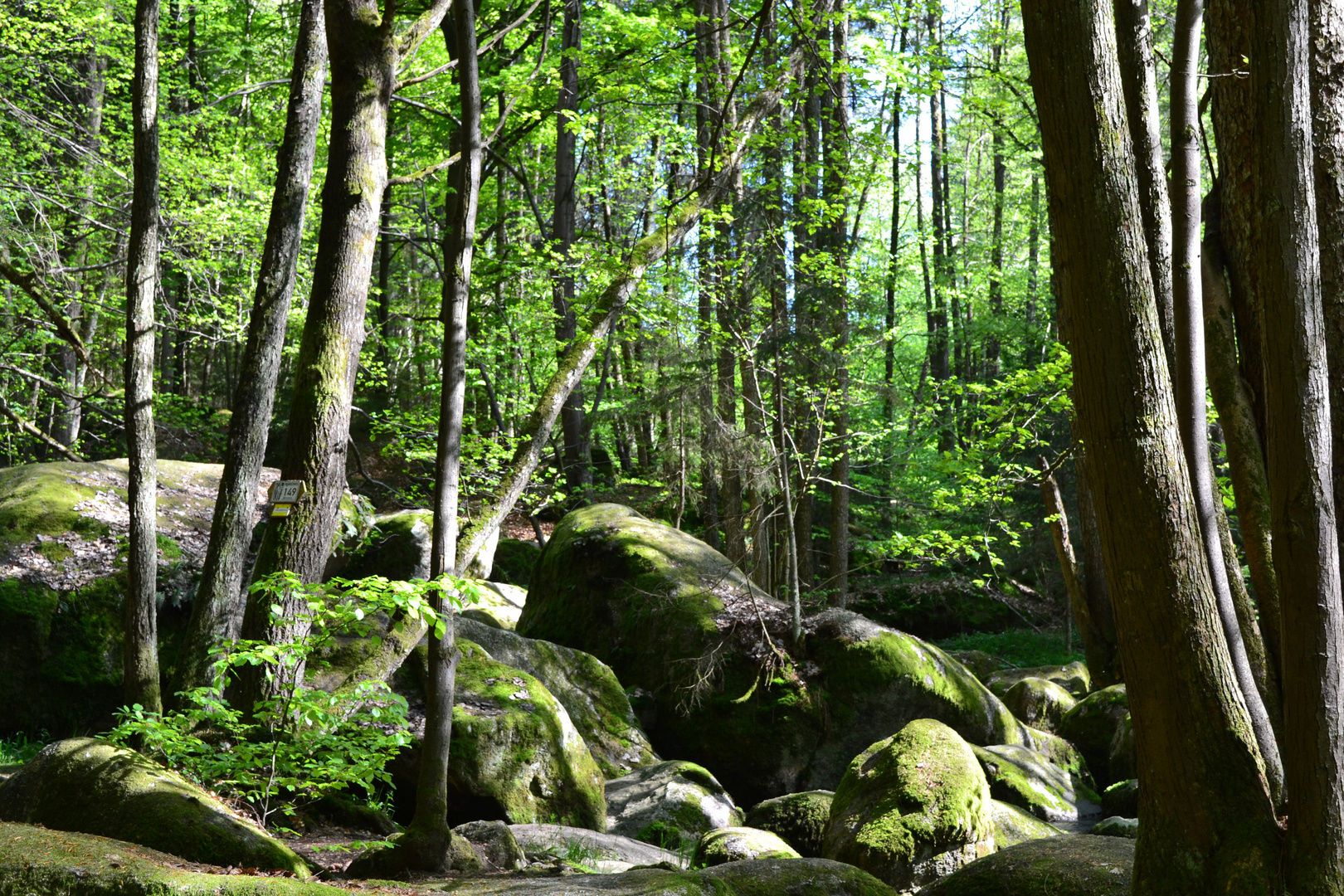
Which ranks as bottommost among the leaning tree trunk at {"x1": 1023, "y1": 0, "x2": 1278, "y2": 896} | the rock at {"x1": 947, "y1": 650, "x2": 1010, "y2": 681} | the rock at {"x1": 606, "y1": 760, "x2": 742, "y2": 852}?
the rock at {"x1": 947, "y1": 650, "x2": 1010, "y2": 681}

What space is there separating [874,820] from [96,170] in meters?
11.4

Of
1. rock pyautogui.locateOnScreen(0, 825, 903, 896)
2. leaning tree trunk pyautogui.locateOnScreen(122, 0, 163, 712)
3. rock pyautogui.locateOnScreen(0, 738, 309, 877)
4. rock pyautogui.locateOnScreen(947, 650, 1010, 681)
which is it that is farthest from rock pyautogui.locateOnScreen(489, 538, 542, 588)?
rock pyautogui.locateOnScreen(0, 825, 903, 896)

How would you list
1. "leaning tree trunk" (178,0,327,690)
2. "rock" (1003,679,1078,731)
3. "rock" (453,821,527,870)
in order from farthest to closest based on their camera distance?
"rock" (1003,679,1078,731)
"leaning tree trunk" (178,0,327,690)
"rock" (453,821,527,870)

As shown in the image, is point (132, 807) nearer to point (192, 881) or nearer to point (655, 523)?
point (192, 881)

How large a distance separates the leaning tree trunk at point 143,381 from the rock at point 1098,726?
910cm

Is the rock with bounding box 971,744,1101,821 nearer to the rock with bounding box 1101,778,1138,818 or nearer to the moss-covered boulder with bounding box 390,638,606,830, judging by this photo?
the rock with bounding box 1101,778,1138,818

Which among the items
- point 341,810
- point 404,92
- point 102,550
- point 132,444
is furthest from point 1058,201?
point 404,92

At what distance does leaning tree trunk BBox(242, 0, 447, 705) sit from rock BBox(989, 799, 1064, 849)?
4.71m

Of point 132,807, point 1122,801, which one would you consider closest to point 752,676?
point 1122,801

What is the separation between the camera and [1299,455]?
9.80ft

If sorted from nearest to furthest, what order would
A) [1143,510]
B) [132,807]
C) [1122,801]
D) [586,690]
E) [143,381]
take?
[1143,510]
[132,807]
[143,381]
[1122,801]
[586,690]

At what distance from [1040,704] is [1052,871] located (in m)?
8.29

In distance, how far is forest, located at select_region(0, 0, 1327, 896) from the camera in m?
2.91

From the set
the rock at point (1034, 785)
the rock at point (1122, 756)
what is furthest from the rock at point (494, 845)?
the rock at point (1122, 756)
